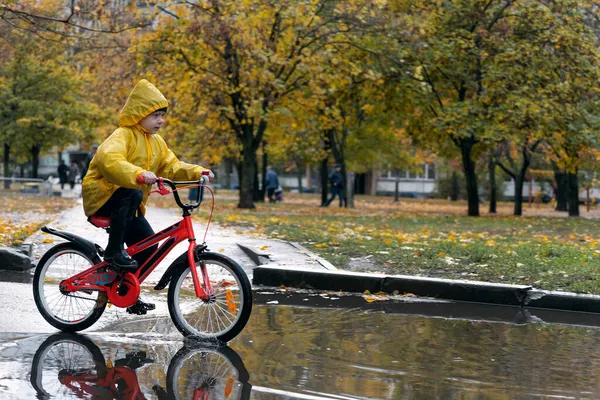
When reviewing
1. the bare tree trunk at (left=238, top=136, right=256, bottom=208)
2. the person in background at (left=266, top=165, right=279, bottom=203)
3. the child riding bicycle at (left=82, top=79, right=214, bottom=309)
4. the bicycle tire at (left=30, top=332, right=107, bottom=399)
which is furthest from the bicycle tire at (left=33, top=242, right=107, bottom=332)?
the person in background at (left=266, top=165, right=279, bottom=203)

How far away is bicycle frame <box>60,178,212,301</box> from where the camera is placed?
7035 millimetres

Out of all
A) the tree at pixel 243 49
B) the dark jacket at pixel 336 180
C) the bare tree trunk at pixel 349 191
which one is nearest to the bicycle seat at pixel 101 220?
the tree at pixel 243 49

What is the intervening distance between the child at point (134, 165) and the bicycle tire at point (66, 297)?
1.17 ft

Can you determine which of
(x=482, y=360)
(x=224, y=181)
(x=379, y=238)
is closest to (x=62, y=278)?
(x=482, y=360)

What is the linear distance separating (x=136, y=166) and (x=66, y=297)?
4.45 feet

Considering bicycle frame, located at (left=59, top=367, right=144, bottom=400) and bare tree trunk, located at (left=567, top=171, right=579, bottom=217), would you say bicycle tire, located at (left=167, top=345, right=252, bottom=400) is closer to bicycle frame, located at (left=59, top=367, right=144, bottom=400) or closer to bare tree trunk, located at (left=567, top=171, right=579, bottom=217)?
bicycle frame, located at (left=59, top=367, right=144, bottom=400)

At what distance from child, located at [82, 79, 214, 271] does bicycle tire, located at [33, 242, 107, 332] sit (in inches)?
14.0

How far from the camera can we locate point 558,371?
620cm

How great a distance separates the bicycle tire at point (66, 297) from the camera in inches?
292

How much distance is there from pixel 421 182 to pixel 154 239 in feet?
236

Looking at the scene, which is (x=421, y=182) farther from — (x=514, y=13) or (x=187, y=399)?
(x=187, y=399)

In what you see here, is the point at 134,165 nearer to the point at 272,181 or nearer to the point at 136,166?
the point at 136,166

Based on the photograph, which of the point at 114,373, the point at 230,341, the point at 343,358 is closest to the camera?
the point at 114,373

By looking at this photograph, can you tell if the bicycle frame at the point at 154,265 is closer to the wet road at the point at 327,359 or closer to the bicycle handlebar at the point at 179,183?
the bicycle handlebar at the point at 179,183
